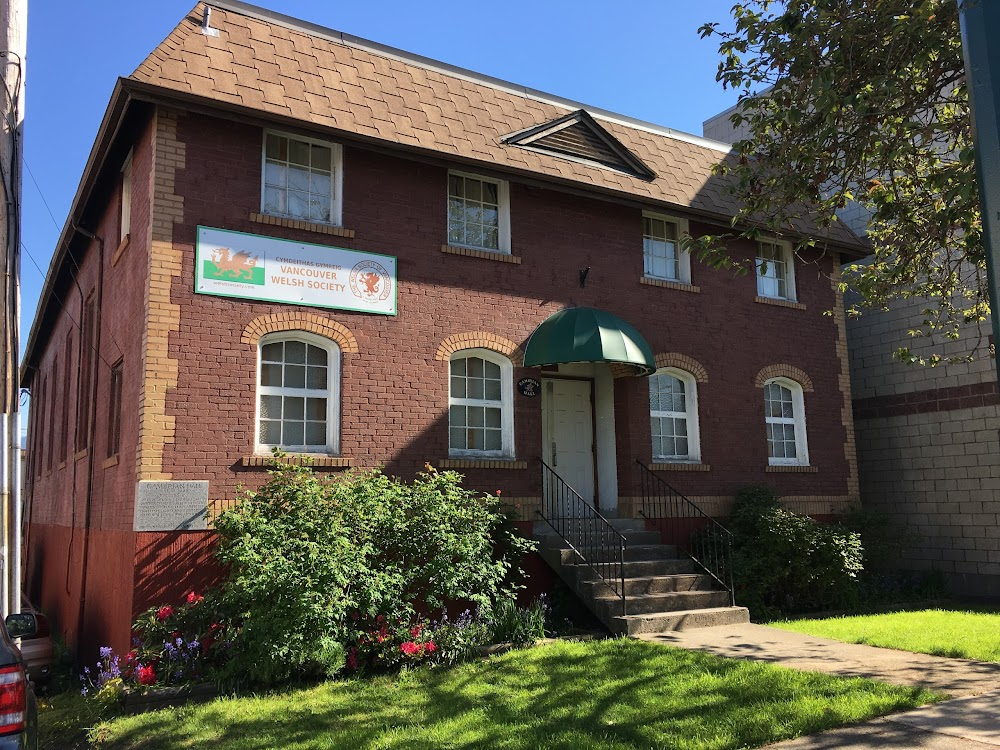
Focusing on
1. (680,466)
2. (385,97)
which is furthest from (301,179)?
(680,466)

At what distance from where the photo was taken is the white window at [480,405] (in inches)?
465

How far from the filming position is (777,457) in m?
14.9

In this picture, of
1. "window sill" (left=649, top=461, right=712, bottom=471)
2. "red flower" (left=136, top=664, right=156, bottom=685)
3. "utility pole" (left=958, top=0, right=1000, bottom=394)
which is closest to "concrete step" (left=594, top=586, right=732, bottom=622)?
"window sill" (left=649, top=461, right=712, bottom=471)

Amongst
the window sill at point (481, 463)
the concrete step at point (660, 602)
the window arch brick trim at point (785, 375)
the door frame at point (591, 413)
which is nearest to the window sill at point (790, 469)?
the window arch brick trim at point (785, 375)

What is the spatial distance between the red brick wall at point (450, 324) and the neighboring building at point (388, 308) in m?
0.03

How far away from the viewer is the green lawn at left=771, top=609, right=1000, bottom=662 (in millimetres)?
9320

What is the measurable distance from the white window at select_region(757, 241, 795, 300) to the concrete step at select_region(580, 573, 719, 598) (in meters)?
6.13

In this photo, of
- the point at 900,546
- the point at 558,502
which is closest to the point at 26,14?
the point at 558,502

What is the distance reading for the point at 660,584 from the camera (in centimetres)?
1114

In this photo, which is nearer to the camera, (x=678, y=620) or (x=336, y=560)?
(x=336, y=560)

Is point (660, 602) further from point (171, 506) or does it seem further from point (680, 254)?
point (680, 254)

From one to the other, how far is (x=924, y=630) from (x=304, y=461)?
25.9 feet

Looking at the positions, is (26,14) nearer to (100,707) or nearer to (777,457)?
(100,707)

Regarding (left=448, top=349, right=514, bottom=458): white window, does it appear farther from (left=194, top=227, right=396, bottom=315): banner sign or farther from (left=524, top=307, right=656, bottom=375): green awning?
(left=194, top=227, right=396, bottom=315): banner sign
